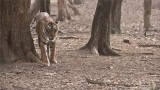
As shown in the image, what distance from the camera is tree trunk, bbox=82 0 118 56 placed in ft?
39.0

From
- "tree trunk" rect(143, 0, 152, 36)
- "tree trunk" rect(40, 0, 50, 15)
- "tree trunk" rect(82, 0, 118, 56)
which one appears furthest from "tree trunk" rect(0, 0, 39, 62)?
"tree trunk" rect(143, 0, 152, 36)

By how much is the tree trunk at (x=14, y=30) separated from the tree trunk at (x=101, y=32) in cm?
274

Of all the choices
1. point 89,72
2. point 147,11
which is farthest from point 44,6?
point 147,11

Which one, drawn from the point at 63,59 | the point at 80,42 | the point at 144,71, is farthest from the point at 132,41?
the point at 144,71

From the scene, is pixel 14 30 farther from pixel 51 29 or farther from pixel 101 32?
pixel 101 32

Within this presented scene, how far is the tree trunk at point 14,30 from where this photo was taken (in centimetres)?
942

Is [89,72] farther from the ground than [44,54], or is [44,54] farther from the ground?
[44,54]

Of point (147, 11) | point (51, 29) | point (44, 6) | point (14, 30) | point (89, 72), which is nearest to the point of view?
point (89, 72)

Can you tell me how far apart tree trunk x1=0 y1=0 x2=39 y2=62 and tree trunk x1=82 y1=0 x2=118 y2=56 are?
108 inches

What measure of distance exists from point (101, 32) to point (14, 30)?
10.5ft

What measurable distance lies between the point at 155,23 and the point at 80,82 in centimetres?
1639

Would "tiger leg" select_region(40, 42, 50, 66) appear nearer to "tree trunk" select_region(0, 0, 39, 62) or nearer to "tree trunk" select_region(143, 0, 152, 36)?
"tree trunk" select_region(0, 0, 39, 62)

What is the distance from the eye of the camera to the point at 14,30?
31.1 feet

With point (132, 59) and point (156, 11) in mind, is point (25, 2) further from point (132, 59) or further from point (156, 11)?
point (156, 11)
